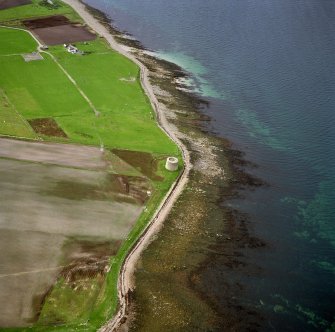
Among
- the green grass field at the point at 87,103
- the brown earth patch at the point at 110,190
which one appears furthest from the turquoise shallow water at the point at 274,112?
the brown earth patch at the point at 110,190

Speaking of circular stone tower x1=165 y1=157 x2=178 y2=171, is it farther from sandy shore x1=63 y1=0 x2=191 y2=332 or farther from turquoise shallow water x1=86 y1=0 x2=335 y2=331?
turquoise shallow water x1=86 y1=0 x2=335 y2=331

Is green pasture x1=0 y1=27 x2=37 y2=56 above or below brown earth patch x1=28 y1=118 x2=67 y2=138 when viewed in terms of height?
above

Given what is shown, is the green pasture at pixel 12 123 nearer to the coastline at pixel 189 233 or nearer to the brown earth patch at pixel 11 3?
the coastline at pixel 189 233

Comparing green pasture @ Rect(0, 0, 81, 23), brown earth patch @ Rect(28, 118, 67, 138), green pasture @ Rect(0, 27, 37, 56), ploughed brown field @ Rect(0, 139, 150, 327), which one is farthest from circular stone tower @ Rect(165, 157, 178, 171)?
green pasture @ Rect(0, 0, 81, 23)

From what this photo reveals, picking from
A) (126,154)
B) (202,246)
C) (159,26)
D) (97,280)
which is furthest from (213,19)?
(97,280)

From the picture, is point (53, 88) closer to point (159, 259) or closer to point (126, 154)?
point (126, 154)
